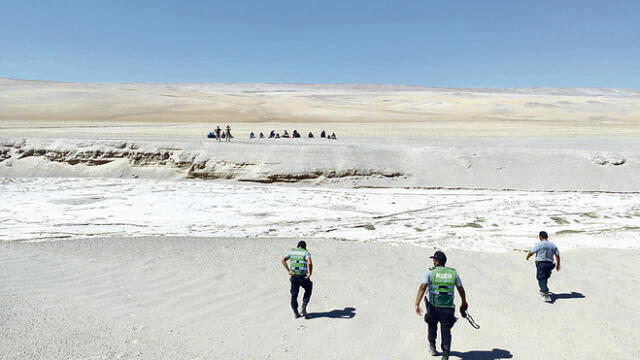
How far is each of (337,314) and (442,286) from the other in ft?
8.48

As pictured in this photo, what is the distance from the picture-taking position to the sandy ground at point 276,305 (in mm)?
7406

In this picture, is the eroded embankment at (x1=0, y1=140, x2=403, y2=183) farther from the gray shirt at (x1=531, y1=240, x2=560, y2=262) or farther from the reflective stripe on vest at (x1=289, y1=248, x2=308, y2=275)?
the reflective stripe on vest at (x1=289, y1=248, x2=308, y2=275)

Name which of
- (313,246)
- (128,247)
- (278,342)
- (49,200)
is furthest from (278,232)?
(49,200)

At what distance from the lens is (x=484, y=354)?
24.2 feet

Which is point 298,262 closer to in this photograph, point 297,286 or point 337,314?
point 297,286

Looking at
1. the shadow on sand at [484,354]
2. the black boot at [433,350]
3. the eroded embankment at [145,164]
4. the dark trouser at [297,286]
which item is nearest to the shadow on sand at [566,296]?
the shadow on sand at [484,354]

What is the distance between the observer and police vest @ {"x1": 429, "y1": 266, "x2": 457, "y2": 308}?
267 inches

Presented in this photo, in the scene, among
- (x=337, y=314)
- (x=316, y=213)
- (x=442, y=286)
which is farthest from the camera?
(x=316, y=213)

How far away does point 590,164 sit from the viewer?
26.5 metres

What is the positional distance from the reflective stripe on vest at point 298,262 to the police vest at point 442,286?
7.95 ft

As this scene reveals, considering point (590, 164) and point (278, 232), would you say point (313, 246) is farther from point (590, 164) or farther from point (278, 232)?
point (590, 164)

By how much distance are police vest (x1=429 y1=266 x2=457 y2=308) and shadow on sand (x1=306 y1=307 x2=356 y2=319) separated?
88.0 inches

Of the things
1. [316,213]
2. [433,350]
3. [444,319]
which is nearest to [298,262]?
[433,350]

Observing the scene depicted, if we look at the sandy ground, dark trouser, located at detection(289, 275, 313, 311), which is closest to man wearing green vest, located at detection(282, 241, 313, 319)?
dark trouser, located at detection(289, 275, 313, 311)
